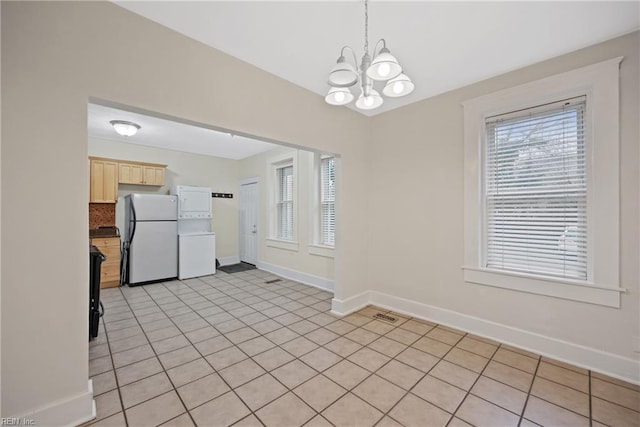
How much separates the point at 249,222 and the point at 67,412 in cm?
510

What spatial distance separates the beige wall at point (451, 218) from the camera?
2.09 meters

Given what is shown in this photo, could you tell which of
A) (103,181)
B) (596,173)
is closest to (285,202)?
(103,181)

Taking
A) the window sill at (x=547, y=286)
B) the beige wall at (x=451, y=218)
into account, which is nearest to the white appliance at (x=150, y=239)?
the beige wall at (x=451, y=218)

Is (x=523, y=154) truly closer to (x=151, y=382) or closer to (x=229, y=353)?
(x=229, y=353)

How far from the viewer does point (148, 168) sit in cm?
531

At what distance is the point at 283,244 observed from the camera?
17.8 ft

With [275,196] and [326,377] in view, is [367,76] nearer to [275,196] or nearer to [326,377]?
[326,377]

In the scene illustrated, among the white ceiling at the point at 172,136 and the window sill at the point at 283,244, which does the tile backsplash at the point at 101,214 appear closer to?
the white ceiling at the point at 172,136

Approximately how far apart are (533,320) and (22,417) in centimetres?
391

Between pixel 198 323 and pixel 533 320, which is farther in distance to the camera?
pixel 198 323

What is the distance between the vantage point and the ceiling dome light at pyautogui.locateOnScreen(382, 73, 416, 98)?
1.88 m

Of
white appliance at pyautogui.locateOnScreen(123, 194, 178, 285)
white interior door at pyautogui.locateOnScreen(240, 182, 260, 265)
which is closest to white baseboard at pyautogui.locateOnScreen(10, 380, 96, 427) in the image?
white appliance at pyautogui.locateOnScreen(123, 194, 178, 285)

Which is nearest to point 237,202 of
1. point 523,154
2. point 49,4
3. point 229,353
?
point 229,353

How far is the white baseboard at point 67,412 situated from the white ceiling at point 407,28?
264 centimetres
